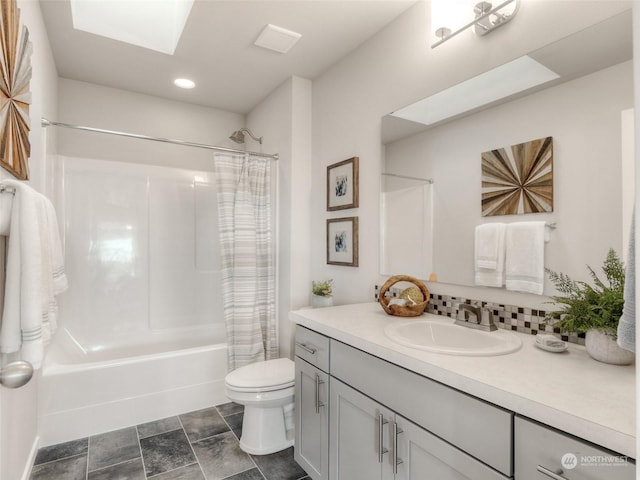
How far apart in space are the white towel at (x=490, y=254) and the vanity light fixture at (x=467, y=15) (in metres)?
0.84

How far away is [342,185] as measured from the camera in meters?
2.35

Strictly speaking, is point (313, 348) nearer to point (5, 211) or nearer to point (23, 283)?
point (23, 283)

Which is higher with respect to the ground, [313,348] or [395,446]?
[313,348]

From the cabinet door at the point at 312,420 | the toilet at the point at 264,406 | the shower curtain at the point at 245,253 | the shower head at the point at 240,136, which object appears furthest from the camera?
the shower head at the point at 240,136

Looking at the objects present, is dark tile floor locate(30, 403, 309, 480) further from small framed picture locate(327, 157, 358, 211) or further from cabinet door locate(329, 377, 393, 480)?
small framed picture locate(327, 157, 358, 211)

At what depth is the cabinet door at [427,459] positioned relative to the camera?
931mm

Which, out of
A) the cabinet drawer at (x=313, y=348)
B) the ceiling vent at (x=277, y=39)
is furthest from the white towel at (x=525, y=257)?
the ceiling vent at (x=277, y=39)

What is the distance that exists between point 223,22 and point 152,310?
2327 millimetres

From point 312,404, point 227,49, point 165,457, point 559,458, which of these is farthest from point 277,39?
point 165,457

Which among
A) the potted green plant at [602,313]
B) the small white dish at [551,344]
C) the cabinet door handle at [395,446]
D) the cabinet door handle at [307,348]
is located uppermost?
the potted green plant at [602,313]

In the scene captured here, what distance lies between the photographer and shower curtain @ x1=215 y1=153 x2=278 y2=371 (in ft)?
8.25

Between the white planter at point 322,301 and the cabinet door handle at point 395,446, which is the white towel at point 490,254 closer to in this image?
the cabinet door handle at point 395,446

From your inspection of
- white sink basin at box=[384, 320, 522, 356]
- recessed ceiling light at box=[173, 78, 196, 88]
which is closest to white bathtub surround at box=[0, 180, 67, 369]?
white sink basin at box=[384, 320, 522, 356]

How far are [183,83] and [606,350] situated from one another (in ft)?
10.2
